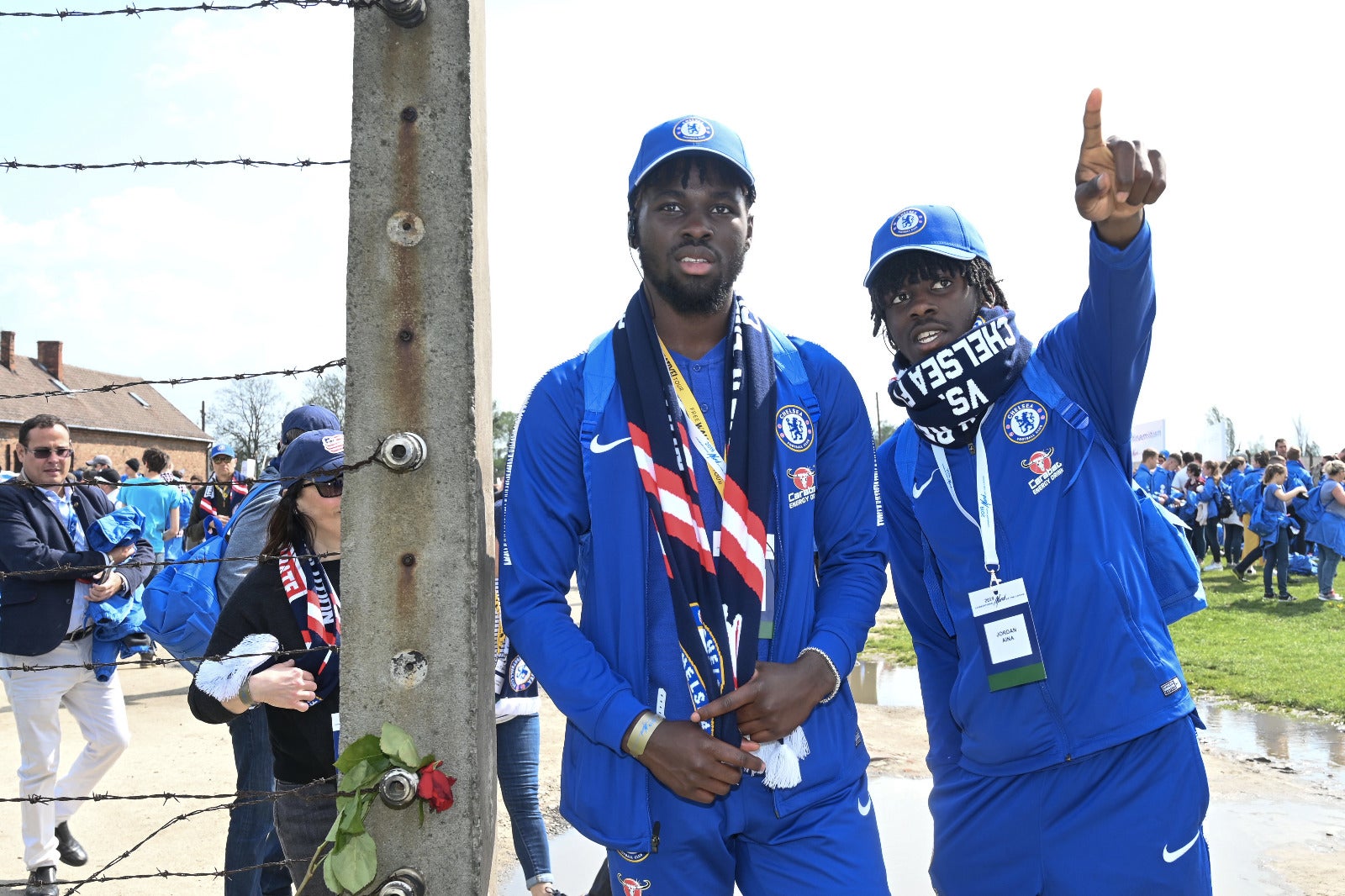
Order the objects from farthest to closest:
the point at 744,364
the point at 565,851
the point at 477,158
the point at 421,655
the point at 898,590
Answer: the point at 565,851, the point at 898,590, the point at 744,364, the point at 477,158, the point at 421,655

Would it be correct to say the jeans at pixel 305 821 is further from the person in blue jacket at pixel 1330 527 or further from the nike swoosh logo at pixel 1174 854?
the person in blue jacket at pixel 1330 527

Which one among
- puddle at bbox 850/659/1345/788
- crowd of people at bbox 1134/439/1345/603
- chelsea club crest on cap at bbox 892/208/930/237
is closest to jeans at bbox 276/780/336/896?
chelsea club crest on cap at bbox 892/208/930/237

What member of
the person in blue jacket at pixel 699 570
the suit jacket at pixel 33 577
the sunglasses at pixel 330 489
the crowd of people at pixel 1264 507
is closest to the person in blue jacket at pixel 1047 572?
the person in blue jacket at pixel 699 570

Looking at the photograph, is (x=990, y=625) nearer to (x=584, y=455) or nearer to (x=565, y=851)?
(x=584, y=455)

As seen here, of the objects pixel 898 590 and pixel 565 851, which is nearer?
A: pixel 898 590

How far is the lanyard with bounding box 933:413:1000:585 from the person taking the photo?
2.61 metres

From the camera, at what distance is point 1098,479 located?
8.57 ft

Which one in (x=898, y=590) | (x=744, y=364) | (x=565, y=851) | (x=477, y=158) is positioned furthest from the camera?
(x=565, y=851)

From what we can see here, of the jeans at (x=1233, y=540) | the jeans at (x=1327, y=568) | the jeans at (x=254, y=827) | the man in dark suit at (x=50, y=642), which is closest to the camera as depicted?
the jeans at (x=254, y=827)

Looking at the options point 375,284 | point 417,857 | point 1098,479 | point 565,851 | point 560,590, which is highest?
point 375,284

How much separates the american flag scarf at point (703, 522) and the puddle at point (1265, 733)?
3852 millimetres

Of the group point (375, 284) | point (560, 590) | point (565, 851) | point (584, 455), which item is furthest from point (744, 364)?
point (565, 851)

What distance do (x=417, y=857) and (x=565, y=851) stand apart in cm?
338

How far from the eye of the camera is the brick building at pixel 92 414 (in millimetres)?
38469
